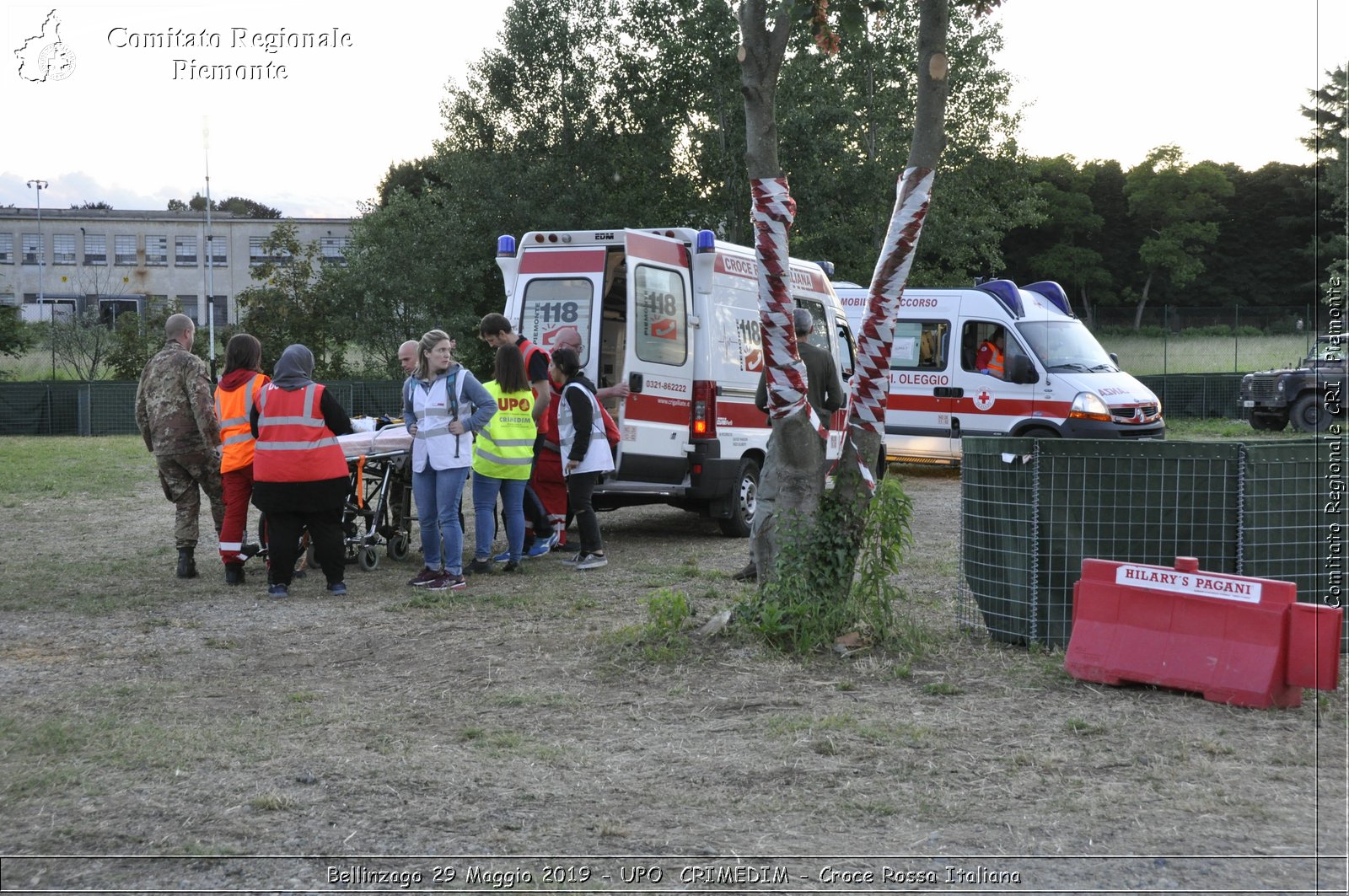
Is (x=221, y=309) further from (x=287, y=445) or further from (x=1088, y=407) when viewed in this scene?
(x=287, y=445)

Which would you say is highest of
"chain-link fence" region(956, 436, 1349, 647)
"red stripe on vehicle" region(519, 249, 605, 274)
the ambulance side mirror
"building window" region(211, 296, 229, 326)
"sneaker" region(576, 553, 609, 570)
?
"building window" region(211, 296, 229, 326)

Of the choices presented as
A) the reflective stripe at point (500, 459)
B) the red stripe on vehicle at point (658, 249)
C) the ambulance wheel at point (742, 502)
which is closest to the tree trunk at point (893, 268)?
the reflective stripe at point (500, 459)

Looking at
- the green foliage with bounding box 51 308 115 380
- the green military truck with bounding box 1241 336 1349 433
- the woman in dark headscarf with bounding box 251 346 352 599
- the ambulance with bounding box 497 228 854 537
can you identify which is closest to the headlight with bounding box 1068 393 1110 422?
the ambulance with bounding box 497 228 854 537

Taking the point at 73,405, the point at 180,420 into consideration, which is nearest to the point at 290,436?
the point at 180,420

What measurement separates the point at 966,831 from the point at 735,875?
0.88 metres

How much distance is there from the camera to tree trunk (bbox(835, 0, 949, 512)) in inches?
279

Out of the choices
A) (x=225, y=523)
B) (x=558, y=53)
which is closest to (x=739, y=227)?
(x=558, y=53)

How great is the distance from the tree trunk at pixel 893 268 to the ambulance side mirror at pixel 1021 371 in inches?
417

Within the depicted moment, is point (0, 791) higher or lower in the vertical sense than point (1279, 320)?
lower

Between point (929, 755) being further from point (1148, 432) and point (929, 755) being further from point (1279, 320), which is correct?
point (1279, 320)

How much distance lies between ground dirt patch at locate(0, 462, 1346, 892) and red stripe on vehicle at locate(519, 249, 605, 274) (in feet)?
13.7

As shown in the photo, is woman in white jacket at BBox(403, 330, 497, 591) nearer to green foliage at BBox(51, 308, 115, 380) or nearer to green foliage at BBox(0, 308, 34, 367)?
green foliage at BBox(0, 308, 34, 367)

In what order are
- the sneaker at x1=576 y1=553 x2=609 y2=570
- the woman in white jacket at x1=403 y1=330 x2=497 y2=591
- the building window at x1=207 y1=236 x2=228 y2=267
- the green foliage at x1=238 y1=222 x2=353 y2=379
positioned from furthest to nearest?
the building window at x1=207 y1=236 x2=228 y2=267, the green foliage at x1=238 y1=222 x2=353 y2=379, the sneaker at x1=576 y1=553 x2=609 y2=570, the woman in white jacket at x1=403 y1=330 x2=497 y2=591

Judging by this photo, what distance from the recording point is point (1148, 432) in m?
17.5
